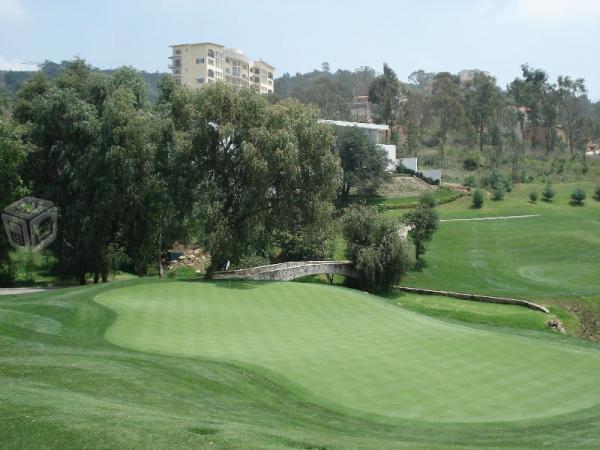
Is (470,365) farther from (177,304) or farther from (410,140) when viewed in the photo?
(410,140)

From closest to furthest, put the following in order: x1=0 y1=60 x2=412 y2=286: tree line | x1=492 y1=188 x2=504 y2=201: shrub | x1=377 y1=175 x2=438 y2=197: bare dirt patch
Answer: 1. x1=0 y1=60 x2=412 y2=286: tree line
2. x1=492 y1=188 x2=504 y2=201: shrub
3. x1=377 y1=175 x2=438 y2=197: bare dirt patch

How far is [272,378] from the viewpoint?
18203mm

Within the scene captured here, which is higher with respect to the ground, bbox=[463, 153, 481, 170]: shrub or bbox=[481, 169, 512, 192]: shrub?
bbox=[463, 153, 481, 170]: shrub

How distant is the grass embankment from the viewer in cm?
1166

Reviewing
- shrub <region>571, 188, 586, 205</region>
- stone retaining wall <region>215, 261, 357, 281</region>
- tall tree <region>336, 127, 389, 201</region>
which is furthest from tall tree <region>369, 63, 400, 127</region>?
stone retaining wall <region>215, 261, 357, 281</region>

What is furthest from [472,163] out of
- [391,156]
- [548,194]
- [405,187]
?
[548,194]

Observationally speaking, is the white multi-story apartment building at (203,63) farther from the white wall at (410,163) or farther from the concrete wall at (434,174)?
the concrete wall at (434,174)

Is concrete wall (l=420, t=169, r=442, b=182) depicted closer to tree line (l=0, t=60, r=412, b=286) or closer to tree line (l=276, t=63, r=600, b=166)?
tree line (l=276, t=63, r=600, b=166)

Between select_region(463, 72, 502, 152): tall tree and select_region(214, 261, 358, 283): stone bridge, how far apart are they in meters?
77.5

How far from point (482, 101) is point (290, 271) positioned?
88.5 metres

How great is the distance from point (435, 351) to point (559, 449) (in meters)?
8.93

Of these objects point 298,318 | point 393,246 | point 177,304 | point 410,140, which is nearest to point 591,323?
point 393,246

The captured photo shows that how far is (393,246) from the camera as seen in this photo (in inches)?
2030

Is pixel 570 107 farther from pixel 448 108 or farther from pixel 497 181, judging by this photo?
pixel 497 181
